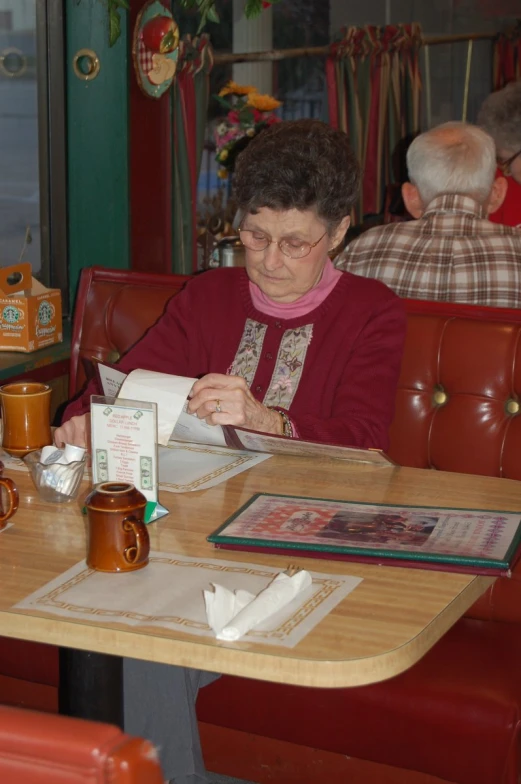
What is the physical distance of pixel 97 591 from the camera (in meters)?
1.36

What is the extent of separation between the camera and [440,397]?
7.51ft

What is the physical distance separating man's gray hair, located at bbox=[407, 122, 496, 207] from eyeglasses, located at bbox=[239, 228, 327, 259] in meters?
0.86

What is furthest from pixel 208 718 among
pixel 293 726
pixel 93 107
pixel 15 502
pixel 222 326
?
pixel 93 107

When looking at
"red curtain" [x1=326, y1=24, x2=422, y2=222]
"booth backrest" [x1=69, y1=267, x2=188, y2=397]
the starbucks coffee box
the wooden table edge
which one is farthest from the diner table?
"red curtain" [x1=326, y1=24, x2=422, y2=222]

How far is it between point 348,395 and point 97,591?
2.77 ft

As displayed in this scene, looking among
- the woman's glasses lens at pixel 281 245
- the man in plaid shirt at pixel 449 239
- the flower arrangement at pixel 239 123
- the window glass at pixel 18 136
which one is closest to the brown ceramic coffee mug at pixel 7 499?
the woman's glasses lens at pixel 281 245

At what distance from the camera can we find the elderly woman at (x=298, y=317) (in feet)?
6.90

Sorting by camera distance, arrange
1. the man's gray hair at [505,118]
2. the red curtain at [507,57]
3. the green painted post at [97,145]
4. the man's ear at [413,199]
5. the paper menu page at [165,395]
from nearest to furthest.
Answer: the paper menu page at [165,395], the man's ear at [413,199], the green painted post at [97,145], the man's gray hair at [505,118], the red curtain at [507,57]

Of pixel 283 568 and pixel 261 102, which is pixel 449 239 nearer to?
pixel 261 102

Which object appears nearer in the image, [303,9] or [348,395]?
[348,395]

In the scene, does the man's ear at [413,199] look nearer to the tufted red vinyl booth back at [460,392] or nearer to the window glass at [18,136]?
the tufted red vinyl booth back at [460,392]

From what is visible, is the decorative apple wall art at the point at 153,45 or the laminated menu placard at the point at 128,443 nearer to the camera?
the laminated menu placard at the point at 128,443

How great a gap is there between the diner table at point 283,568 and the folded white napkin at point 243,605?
2 cm

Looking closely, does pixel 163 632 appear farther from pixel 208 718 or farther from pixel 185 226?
pixel 185 226
